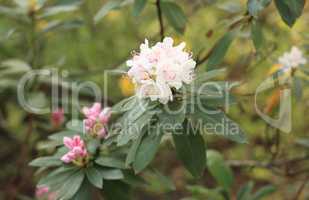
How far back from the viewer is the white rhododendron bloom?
3.71 ft

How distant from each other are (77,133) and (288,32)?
4.07ft

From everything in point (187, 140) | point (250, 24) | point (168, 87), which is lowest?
point (187, 140)

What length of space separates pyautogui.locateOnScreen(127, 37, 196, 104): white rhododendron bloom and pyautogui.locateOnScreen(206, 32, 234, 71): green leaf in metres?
0.32

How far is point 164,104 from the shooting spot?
118 cm

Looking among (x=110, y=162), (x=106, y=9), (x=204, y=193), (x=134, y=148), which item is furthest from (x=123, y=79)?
(x=134, y=148)

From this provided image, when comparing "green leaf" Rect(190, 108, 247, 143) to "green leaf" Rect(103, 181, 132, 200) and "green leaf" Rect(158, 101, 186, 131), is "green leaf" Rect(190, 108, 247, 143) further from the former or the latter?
"green leaf" Rect(103, 181, 132, 200)

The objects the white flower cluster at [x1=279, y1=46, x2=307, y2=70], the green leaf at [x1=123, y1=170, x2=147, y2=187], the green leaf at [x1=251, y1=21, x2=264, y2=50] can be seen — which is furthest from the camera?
the white flower cluster at [x1=279, y1=46, x2=307, y2=70]

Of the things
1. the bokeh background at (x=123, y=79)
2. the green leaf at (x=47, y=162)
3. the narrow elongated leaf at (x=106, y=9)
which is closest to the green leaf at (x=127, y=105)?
the green leaf at (x=47, y=162)

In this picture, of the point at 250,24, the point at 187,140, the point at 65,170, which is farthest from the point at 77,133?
the point at 250,24

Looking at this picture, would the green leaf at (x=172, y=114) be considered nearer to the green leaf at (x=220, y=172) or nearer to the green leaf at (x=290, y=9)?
the green leaf at (x=290, y=9)

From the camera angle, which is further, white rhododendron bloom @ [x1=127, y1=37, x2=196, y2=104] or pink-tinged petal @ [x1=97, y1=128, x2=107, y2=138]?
pink-tinged petal @ [x1=97, y1=128, x2=107, y2=138]

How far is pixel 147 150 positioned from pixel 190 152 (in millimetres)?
109

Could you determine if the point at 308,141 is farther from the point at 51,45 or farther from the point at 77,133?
the point at 51,45

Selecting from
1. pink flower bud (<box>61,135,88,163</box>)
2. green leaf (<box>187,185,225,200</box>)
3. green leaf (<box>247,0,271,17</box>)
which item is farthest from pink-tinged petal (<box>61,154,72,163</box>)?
green leaf (<box>247,0,271,17</box>)
